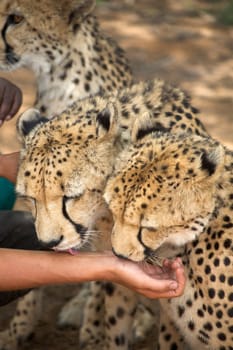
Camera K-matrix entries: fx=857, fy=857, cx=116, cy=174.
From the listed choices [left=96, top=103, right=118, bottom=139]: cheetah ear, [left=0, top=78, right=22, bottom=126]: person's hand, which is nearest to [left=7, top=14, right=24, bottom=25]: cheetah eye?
[left=0, top=78, right=22, bottom=126]: person's hand

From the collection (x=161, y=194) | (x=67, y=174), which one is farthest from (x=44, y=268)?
(x=161, y=194)

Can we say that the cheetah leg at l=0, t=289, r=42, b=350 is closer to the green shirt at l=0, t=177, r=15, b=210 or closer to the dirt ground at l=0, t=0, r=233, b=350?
the green shirt at l=0, t=177, r=15, b=210

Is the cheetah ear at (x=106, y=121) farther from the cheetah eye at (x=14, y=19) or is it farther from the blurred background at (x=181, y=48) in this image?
the blurred background at (x=181, y=48)

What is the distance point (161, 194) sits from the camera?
2812 mm

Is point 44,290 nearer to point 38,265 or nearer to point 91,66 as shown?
point 91,66

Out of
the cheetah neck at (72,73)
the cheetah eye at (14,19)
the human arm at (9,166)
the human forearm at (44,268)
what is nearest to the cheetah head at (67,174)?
the human forearm at (44,268)

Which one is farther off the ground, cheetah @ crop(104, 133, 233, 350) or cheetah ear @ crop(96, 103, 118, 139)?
cheetah ear @ crop(96, 103, 118, 139)

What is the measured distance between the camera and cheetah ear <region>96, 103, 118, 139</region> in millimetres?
3045

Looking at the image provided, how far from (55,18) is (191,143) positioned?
1.44 m

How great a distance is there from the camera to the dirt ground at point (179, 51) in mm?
6320

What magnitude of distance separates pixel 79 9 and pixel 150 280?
6.02 feet

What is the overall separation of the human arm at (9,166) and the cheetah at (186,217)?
66 cm

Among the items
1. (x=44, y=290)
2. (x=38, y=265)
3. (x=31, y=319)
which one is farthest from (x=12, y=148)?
(x=38, y=265)

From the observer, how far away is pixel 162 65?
7.23 m
